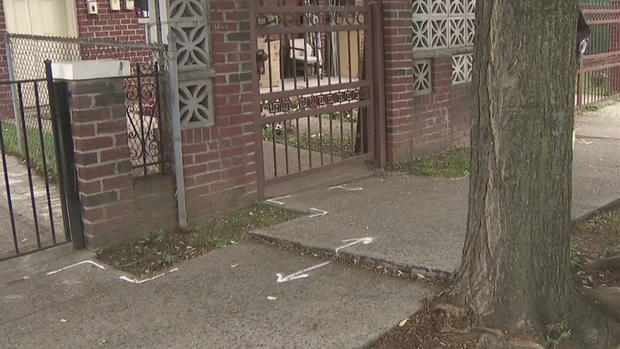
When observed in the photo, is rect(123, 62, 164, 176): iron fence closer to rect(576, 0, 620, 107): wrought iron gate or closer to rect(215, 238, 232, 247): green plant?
rect(215, 238, 232, 247): green plant

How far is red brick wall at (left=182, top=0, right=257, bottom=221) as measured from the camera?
531 cm

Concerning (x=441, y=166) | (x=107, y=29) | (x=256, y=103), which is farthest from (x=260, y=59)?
(x=107, y=29)

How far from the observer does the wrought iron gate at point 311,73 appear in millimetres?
5859

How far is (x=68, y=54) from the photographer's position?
9.39 metres

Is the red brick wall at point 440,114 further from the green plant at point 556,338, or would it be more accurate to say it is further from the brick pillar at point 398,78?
the green plant at point 556,338

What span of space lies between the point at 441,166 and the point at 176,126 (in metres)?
3.13

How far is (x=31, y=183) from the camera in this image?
4723mm

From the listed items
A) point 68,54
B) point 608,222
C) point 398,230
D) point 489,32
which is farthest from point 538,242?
point 68,54

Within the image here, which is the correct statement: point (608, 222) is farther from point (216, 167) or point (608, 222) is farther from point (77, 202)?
point (77, 202)

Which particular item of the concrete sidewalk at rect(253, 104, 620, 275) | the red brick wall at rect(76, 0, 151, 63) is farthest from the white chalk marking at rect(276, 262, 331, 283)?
the red brick wall at rect(76, 0, 151, 63)

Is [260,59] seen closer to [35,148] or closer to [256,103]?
[256,103]

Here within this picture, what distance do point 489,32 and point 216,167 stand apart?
287cm

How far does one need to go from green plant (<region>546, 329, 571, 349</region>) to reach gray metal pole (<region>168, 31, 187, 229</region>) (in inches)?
112

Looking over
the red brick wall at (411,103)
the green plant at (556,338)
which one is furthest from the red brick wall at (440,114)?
the green plant at (556,338)
